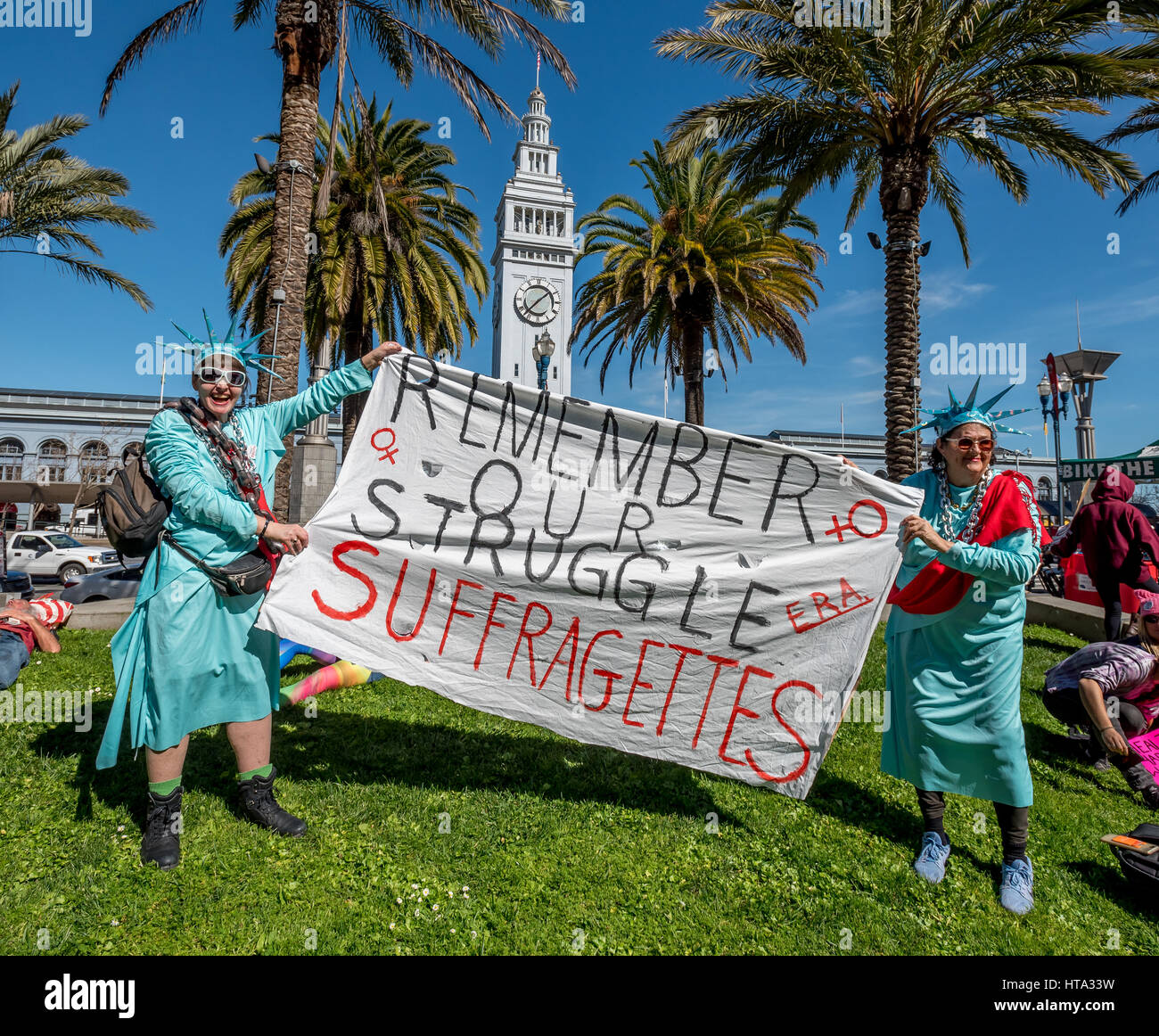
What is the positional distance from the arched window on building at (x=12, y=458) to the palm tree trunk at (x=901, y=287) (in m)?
65.7

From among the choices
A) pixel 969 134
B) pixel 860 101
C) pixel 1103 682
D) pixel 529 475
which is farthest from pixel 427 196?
pixel 1103 682

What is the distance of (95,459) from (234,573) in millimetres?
55106

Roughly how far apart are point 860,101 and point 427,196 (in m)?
11.8

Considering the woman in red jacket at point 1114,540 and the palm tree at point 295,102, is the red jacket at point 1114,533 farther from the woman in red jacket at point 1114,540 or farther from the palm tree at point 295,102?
the palm tree at point 295,102

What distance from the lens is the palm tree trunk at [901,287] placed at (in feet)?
34.0

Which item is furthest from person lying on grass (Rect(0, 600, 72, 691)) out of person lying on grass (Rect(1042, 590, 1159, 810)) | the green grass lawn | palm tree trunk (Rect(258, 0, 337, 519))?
person lying on grass (Rect(1042, 590, 1159, 810))

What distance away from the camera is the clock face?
80.4 meters

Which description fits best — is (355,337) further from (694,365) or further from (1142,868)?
(1142,868)

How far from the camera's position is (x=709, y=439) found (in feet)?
12.2

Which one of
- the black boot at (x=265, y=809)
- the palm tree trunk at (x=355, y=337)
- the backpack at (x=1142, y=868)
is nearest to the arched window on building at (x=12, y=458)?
the palm tree trunk at (x=355, y=337)

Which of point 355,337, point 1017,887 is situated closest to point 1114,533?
point 1017,887

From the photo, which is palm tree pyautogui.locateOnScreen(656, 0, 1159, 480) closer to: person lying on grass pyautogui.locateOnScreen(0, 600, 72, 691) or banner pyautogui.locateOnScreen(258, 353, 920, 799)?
banner pyautogui.locateOnScreen(258, 353, 920, 799)

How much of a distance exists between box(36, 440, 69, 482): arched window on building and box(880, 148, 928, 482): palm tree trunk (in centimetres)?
6271
